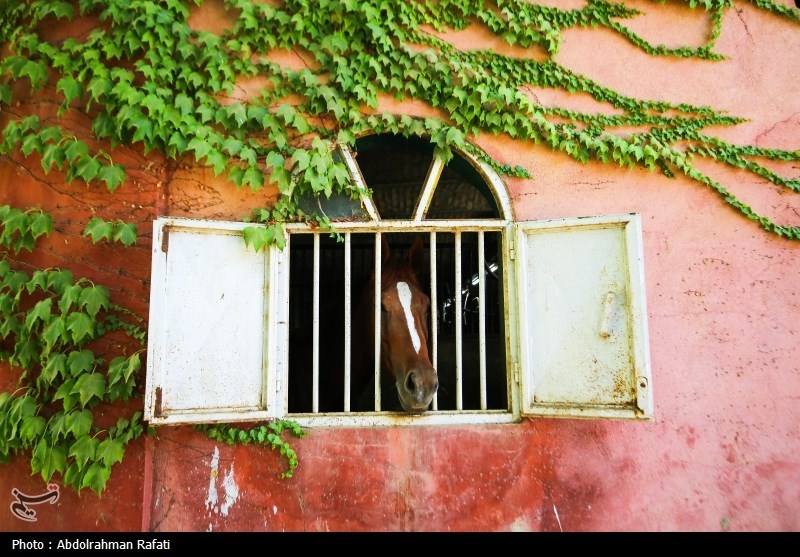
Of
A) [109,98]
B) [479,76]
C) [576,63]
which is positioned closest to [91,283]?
[109,98]

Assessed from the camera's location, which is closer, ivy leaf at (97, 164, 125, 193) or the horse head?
the horse head

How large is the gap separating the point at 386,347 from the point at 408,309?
1.06 ft

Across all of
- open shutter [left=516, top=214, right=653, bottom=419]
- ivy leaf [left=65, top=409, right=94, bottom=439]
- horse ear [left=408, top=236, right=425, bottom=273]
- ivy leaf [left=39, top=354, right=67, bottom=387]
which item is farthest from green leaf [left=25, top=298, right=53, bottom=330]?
open shutter [left=516, top=214, right=653, bottom=419]

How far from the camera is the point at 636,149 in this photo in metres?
3.54

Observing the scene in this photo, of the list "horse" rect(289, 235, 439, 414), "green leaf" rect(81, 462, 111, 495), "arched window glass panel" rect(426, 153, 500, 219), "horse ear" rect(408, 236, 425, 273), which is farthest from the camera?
"arched window glass panel" rect(426, 153, 500, 219)

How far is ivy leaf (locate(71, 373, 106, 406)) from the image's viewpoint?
3.03 meters

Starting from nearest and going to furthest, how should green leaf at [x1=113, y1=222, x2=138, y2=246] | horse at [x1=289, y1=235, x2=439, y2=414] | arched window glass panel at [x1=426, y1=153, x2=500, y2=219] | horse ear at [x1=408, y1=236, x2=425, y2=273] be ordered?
horse at [x1=289, y1=235, x2=439, y2=414] → green leaf at [x1=113, y1=222, x2=138, y2=246] → horse ear at [x1=408, y1=236, x2=425, y2=273] → arched window glass panel at [x1=426, y1=153, x2=500, y2=219]

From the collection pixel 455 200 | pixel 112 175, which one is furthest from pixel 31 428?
pixel 455 200

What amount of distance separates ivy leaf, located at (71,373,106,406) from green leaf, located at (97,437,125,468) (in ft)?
0.93

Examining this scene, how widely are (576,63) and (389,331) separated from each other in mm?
2476

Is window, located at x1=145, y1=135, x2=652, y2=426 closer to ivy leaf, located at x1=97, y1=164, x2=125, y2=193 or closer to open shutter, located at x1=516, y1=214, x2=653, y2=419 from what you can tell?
open shutter, located at x1=516, y1=214, x2=653, y2=419

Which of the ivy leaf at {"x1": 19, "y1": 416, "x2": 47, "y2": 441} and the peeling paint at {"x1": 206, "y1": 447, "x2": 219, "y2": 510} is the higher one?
the ivy leaf at {"x1": 19, "y1": 416, "x2": 47, "y2": 441}
